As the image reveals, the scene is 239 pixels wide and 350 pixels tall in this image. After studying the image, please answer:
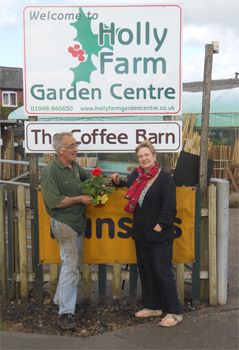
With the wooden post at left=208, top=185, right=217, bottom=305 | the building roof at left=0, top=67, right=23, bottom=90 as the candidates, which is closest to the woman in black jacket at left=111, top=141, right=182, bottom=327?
the wooden post at left=208, top=185, right=217, bottom=305

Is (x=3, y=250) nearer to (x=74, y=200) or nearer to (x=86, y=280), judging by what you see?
(x=86, y=280)

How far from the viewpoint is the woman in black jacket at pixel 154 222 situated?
4301mm

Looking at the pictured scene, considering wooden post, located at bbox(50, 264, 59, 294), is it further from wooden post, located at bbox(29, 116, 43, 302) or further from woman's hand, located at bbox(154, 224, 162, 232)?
woman's hand, located at bbox(154, 224, 162, 232)

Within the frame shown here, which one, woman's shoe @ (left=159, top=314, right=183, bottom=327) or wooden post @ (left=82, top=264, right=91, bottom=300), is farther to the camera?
wooden post @ (left=82, top=264, right=91, bottom=300)

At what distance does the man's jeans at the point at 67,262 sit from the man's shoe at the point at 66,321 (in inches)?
1.4

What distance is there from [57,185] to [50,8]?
1.76m

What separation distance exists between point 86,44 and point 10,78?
1650 inches

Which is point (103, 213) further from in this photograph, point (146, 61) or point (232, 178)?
point (232, 178)

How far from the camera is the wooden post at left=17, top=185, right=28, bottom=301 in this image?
4.80 meters

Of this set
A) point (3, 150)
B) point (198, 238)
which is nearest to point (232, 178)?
point (198, 238)

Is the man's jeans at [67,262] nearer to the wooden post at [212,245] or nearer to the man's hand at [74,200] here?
the man's hand at [74,200]

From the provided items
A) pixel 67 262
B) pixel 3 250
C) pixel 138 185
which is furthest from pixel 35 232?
pixel 138 185

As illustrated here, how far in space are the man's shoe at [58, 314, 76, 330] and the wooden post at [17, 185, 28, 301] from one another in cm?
73

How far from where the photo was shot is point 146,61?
15.7 feet
